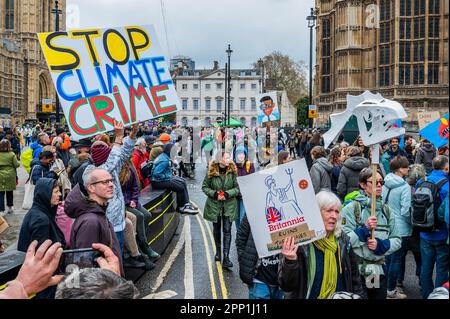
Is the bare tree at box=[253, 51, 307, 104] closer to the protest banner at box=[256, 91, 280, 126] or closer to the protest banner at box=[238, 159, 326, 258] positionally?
the protest banner at box=[256, 91, 280, 126]

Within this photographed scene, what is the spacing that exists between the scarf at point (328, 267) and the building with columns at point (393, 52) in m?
39.0

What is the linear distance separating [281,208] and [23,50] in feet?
284

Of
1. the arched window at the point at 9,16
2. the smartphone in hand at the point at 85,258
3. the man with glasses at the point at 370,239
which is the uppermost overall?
the arched window at the point at 9,16

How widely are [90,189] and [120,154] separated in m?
1.14

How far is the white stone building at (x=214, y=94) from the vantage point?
11431cm

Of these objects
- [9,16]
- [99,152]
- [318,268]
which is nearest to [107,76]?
[99,152]

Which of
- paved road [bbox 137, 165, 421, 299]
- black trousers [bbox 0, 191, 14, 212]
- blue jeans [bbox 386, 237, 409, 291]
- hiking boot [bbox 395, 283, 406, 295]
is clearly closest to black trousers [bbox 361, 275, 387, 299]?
blue jeans [bbox 386, 237, 409, 291]

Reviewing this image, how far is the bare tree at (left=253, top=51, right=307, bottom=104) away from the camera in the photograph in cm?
8925

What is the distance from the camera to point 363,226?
17.0 ft

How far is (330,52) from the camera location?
5200 centimetres

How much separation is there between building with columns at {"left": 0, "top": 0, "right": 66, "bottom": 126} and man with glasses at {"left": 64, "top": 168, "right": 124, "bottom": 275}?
76.8 m

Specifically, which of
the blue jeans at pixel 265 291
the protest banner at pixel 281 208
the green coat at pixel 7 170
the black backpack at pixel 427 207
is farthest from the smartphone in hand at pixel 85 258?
the green coat at pixel 7 170

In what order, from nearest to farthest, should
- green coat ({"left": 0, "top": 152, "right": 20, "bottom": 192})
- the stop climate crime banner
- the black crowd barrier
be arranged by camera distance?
1. the stop climate crime banner
2. the black crowd barrier
3. green coat ({"left": 0, "top": 152, "right": 20, "bottom": 192})

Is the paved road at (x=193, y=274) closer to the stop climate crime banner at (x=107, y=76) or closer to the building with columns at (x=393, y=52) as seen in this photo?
the stop climate crime banner at (x=107, y=76)
